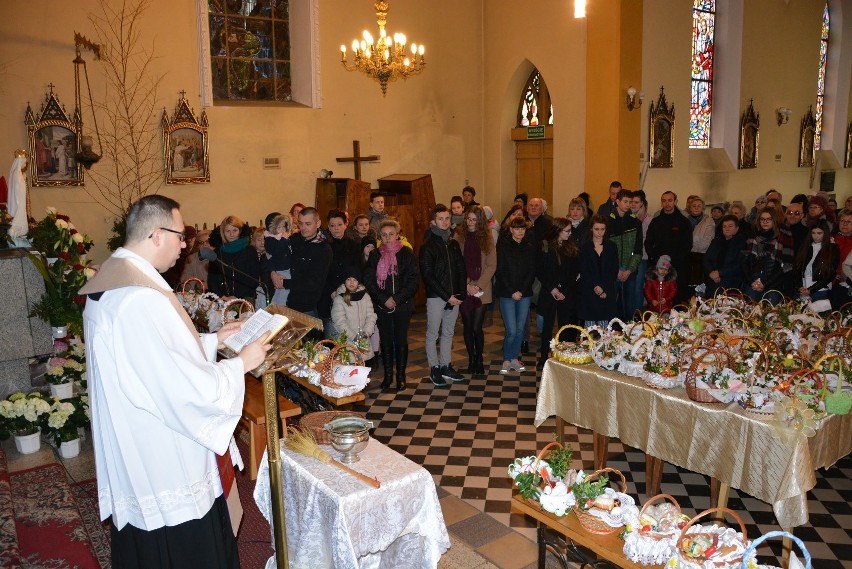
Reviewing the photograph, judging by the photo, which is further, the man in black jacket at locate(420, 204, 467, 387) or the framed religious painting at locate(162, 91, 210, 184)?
the framed religious painting at locate(162, 91, 210, 184)

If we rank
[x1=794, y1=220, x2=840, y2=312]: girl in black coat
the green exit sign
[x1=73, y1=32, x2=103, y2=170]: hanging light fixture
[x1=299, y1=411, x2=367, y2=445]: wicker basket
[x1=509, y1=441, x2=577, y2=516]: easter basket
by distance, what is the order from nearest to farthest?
[x1=509, y1=441, x2=577, y2=516]: easter basket → [x1=299, y1=411, x2=367, y2=445]: wicker basket → [x1=794, y1=220, x2=840, y2=312]: girl in black coat → [x1=73, y1=32, x2=103, y2=170]: hanging light fixture → the green exit sign

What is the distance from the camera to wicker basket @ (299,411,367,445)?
380 centimetres

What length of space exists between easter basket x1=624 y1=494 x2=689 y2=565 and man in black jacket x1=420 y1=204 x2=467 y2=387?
4.49 m

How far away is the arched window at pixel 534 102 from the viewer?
13773 mm

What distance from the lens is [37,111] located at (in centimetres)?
975

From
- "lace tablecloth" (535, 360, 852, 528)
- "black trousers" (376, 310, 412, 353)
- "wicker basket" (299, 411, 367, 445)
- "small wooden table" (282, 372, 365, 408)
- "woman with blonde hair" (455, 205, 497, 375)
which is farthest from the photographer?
"woman with blonde hair" (455, 205, 497, 375)

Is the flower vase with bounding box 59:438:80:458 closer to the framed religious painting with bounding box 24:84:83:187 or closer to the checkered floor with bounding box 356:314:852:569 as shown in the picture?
the checkered floor with bounding box 356:314:852:569

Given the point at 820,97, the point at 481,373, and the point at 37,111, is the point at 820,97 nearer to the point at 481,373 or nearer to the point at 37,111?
the point at 481,373

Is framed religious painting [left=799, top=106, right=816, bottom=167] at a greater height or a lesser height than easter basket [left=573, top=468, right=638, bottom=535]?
greater

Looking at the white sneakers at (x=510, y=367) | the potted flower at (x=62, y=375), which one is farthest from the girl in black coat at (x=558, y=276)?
the potted flower at (x=62, y=375)

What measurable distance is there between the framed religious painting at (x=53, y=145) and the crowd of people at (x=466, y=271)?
2929mm

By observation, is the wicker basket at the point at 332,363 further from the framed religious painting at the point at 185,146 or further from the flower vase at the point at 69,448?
the framed religious painting at the point at 185,146

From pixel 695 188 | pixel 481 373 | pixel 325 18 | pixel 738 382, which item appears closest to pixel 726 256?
pixel 481 373

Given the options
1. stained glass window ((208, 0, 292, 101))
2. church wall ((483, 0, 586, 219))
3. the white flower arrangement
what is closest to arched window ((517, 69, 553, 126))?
church wall ((483, 0, 586, 219))
